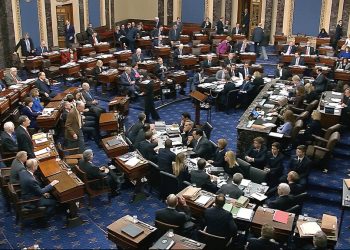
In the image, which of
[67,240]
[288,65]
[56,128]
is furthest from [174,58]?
[67,240]

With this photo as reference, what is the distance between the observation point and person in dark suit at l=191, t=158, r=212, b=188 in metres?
8.84

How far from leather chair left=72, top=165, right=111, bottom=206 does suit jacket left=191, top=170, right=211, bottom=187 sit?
180 cm

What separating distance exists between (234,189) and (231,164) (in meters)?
0.93

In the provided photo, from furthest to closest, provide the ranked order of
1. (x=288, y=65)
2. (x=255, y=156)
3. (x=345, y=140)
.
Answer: (x=288, y=65), (x=345, y=140), (x=255, y=156)

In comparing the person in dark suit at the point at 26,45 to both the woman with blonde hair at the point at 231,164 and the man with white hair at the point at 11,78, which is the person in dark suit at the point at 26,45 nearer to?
the man with white hair at the point at 11,78

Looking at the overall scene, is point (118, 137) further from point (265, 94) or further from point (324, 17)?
point (324, 17)

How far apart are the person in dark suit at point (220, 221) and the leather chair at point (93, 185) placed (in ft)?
8.94

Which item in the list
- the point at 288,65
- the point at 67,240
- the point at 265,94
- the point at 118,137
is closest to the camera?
the point at 67,240

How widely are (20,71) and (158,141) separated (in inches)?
361

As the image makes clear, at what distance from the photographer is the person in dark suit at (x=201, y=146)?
10.4 metres

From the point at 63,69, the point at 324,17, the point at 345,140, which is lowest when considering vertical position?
the point at 345,140

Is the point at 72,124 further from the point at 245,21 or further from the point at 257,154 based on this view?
the point at 245,21

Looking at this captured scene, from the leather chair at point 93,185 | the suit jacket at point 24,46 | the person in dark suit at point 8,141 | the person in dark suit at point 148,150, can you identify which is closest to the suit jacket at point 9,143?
the person in dark suit at point 8,141

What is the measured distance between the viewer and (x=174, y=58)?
18.7 meters
